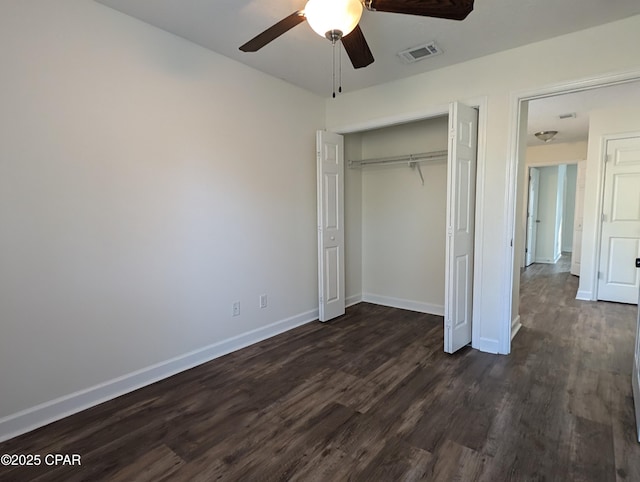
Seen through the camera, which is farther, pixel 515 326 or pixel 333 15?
pixel 515 326

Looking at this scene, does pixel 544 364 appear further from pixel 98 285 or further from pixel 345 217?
pixel 98 285

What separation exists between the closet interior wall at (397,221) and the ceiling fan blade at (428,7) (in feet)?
7.83

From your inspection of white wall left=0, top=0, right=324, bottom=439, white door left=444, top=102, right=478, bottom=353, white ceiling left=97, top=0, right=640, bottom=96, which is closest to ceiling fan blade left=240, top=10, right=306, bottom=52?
white ceiling left=97, top=0, right=640, bottom=96

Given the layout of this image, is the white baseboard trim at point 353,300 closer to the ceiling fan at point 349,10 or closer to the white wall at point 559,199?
the ceiling fan at point 349,10

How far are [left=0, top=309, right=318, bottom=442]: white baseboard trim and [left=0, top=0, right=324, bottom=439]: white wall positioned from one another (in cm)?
1

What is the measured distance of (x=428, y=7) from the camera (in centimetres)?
166

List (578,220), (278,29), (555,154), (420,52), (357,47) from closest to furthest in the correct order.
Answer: (278,29) < (357,47) < (420,52) < (578,220) < (555,154)

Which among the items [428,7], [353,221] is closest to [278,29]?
[428,7]

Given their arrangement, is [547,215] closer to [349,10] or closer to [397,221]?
[397,221]

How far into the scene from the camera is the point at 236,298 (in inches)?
127

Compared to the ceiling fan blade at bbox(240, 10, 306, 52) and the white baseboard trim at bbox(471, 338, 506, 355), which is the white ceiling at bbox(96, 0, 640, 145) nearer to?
the ceiling fan blade at bbox(240, 10, 306, 52)

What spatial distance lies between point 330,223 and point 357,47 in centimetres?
215

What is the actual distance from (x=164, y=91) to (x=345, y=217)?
258 cm

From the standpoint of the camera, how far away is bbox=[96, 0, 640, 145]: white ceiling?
88.7 inches
